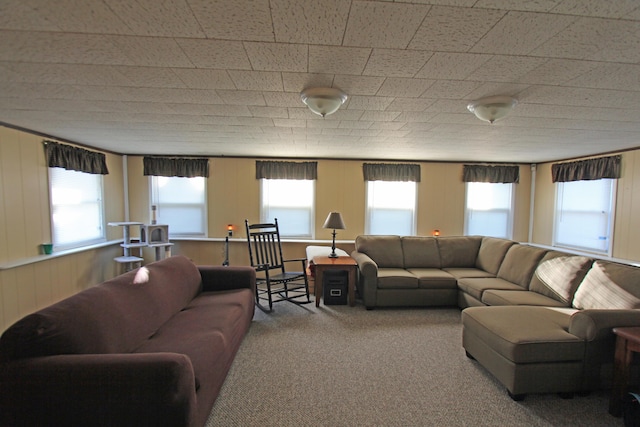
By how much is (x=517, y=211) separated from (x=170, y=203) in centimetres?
657

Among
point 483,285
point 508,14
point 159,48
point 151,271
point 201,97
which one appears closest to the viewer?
point 508,14

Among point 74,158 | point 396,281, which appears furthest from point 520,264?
point 74,158

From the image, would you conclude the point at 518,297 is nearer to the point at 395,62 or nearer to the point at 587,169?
the point at 395,62

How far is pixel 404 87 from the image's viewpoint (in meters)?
1.96

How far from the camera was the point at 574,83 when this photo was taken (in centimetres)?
184

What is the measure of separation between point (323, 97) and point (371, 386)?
2.18m

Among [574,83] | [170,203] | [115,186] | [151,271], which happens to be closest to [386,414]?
[151,271]

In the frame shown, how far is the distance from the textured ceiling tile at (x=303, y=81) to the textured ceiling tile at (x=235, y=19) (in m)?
0.42

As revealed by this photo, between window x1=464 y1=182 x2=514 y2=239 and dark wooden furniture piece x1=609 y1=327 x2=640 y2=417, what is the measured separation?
3.69 metres

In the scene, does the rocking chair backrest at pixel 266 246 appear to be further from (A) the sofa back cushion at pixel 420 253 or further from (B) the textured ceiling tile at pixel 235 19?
(B) the textured ceiling tile at pixel 235 19

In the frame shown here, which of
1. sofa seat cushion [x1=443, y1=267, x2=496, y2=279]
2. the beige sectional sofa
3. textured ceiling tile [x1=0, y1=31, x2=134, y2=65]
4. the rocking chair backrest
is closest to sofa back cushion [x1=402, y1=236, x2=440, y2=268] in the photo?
the beige sectional sofa

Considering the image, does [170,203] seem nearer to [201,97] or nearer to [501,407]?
[201,97]

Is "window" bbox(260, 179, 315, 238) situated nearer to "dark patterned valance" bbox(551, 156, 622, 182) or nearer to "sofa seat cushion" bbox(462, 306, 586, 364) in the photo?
"sofa seat cushion" bbox(462, 306, 586, 364)

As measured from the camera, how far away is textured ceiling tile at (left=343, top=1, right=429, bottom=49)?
3.91 ft
